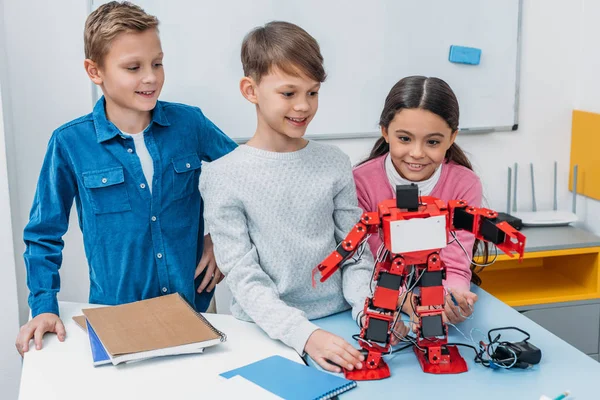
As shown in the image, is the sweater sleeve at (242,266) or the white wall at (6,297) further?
the white wall at (6,297)

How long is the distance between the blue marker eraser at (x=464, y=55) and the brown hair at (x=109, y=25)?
1427mm

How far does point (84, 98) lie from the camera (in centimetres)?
235

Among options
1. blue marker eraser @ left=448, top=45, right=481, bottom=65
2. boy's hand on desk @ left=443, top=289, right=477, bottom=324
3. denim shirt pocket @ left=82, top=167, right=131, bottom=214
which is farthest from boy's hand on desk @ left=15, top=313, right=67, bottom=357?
blue marker eraser @ left=448, top=45, right=481, bottom=65

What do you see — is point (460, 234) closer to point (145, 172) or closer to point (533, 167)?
point (145, 172)

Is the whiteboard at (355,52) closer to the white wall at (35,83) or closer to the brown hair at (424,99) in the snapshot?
the white wall at (35,83)

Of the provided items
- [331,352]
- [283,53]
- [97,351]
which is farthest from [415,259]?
[97,351]

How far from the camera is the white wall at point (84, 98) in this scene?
2.27m

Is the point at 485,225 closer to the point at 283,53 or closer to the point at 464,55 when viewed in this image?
the point at 283,53

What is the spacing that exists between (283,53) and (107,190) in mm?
539

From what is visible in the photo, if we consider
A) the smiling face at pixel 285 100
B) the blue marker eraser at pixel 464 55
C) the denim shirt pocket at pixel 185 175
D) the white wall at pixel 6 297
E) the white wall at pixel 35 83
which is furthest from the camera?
the blue marker eraser at pixel 464 55

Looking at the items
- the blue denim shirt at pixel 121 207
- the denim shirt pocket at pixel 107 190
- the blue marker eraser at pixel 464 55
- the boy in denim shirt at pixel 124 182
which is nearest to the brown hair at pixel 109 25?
the boy in denim shirt at pixel 124 182

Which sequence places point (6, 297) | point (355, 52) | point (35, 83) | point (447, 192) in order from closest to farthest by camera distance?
point (447, 192) → point (6, 297) → point (35, 83) → point (355, 52)

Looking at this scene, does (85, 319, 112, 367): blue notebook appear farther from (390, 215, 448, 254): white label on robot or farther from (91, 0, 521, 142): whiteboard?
(91, 0, 521, 142): whiteboard

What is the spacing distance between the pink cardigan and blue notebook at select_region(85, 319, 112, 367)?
63cm
